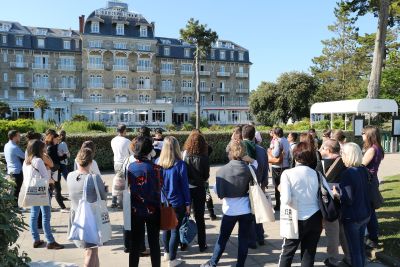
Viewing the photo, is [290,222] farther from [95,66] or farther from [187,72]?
[187,72]

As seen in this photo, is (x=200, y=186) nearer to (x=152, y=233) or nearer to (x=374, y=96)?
(x=152, y=233)

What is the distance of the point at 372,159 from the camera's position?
18.0ft

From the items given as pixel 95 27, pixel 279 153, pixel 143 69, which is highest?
pixel 95 27

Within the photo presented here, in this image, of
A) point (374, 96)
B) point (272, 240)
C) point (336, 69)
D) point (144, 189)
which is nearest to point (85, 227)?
point (144, 189)

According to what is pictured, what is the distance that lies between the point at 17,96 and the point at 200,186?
55884 mm

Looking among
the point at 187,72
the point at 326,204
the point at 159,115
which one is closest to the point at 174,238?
the point at 326,204

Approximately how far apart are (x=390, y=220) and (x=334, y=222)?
250 cm

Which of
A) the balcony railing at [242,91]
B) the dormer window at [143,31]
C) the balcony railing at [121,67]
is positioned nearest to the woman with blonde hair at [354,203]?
the balcony railing at [121,67]

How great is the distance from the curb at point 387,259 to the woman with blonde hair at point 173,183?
108 inches

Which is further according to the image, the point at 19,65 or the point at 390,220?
the point at 19,65

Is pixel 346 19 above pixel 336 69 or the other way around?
above

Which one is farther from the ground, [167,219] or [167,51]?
[167,51]

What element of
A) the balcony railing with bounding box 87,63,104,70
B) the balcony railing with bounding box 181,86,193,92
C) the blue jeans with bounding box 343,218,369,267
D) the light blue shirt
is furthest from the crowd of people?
the balcony railing with bounding box 181,86,193,92

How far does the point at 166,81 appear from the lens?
61281mm
